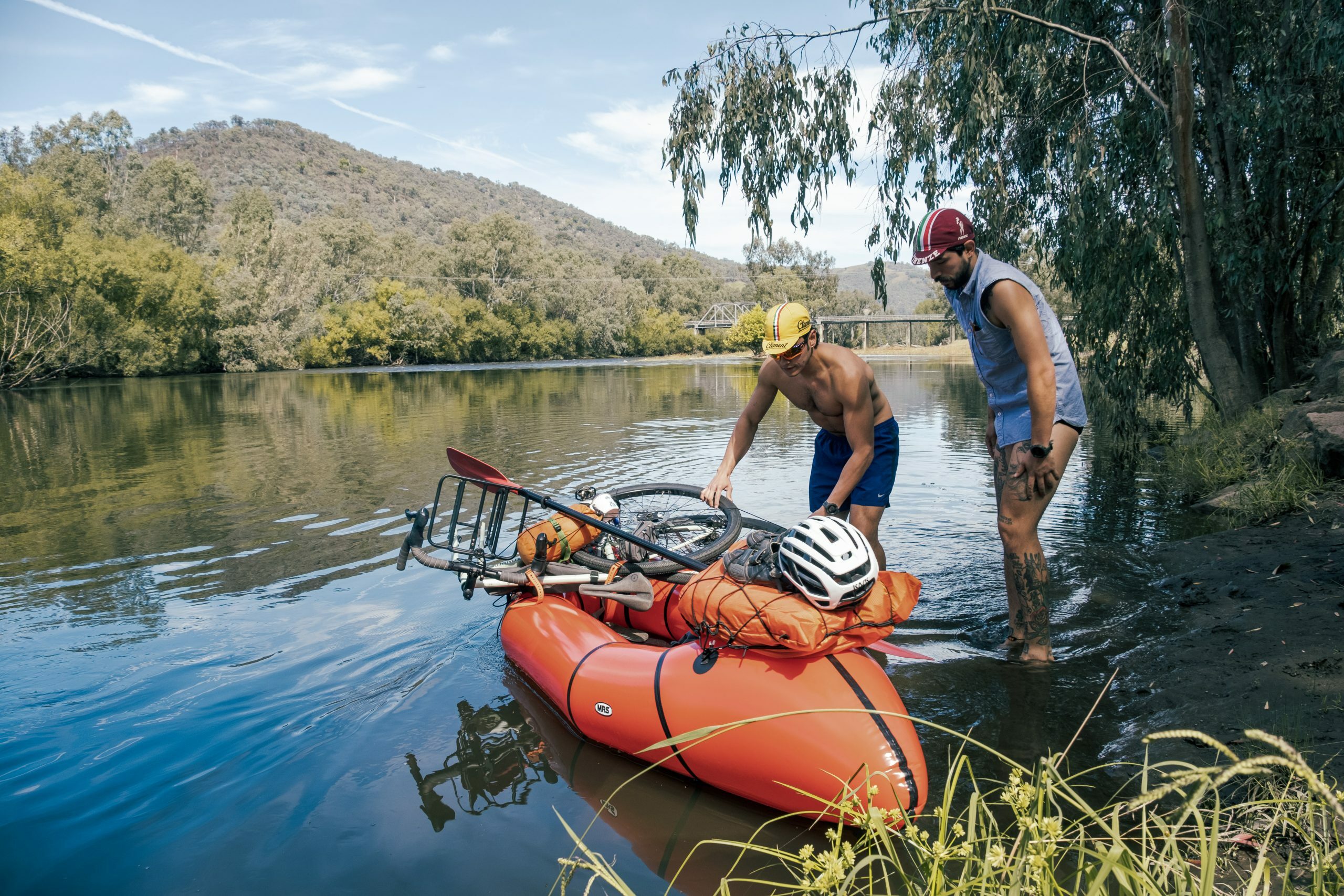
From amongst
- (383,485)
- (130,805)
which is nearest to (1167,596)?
(130,805)

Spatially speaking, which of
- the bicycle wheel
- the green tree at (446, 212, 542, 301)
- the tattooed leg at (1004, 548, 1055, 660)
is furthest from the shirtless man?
the green tree at (446, 212, 542, 301)

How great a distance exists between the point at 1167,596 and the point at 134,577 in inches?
330

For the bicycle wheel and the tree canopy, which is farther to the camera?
the tree canopy

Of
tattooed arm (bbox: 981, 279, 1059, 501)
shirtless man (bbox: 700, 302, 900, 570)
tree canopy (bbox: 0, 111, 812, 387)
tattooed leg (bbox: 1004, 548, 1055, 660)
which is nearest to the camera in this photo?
tattooed arm (bbox: 981, 279, 1059, 501)

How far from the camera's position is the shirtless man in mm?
4785

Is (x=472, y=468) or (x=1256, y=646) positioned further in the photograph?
(x=472, y=468)

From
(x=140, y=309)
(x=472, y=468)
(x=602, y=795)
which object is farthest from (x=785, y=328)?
(x=140, y=309)

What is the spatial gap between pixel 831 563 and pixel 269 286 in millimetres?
62846

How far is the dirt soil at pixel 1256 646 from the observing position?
3.63 m

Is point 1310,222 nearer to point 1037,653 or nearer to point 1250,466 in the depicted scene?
point 1250,466

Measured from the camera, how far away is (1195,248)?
882cm

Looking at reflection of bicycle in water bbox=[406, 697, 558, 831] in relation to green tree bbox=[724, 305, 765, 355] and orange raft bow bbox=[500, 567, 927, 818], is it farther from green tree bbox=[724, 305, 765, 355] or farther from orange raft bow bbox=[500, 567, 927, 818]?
green tree bbox=[724, 305, 765, 355]

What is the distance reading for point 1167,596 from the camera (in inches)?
228

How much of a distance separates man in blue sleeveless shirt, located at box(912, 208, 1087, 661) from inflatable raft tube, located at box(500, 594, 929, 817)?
133 cm
